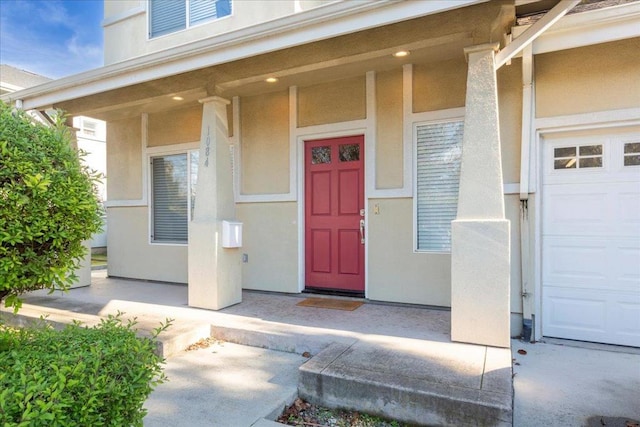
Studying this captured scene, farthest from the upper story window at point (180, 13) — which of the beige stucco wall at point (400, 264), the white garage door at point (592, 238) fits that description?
the white garage door at point (592, 238)

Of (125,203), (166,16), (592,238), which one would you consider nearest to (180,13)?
(166,16)

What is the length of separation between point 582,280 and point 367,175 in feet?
8.72

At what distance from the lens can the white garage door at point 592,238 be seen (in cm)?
390

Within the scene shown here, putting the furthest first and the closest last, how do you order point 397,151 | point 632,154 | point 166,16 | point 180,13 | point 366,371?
point 166,16 → point 180,13 → point 397,151 → point 632,154 → point 366,371

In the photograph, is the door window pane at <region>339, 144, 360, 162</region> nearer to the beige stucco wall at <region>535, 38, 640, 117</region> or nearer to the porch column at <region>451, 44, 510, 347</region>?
the porch column at <region>451, 44, 510, 347</region>

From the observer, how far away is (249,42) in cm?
410

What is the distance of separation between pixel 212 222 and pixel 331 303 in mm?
1841

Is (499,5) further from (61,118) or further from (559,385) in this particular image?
(61,118)

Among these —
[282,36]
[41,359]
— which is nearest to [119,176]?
[282,36]

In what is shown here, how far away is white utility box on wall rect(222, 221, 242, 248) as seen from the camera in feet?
15.8

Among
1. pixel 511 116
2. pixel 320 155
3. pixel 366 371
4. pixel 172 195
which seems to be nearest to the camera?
pixel 366 371

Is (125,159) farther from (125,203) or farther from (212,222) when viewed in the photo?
(212,222)

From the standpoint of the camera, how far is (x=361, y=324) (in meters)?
4.16

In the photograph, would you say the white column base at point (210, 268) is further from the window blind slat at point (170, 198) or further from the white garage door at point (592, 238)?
the white garage door at point (592, 238)
